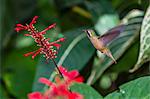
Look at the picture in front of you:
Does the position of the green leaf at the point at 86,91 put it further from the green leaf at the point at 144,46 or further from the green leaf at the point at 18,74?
the green leaf at the point at 18,74

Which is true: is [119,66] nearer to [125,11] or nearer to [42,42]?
[125,11]

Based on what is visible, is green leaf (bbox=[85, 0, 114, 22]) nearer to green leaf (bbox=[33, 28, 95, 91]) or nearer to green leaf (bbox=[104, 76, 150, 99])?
green leaf (bbox=[33, 28, 95, 91])

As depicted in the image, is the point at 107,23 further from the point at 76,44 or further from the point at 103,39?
the point at 103,39

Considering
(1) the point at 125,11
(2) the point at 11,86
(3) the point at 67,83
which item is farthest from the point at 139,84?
(2) the point at 11,86

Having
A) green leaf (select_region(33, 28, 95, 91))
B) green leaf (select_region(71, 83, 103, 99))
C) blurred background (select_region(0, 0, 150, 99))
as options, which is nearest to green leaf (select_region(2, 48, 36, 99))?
blurred background (select_region(0, 0, 150, 99))

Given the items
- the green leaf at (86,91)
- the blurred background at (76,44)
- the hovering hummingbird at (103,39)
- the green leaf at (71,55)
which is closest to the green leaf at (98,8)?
the blurred background at (76,44)

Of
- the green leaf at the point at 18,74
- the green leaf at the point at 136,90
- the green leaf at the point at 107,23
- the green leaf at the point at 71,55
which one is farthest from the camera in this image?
the green leaf at the point at 18,74

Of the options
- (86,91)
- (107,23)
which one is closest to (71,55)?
(107,23)
